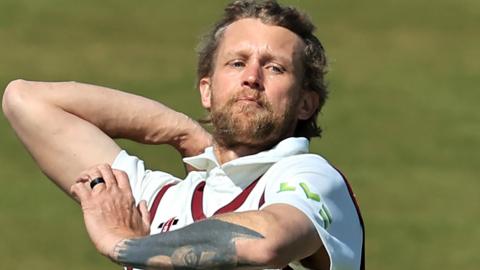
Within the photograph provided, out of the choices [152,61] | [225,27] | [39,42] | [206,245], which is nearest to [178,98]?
[152,61]

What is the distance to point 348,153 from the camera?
58.2 ft

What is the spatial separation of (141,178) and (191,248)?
128 centimetres

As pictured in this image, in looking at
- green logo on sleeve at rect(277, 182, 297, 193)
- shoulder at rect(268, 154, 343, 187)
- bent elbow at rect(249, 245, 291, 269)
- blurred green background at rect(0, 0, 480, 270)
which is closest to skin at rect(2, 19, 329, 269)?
bent elbow at rect(249, 245, 291, 269)

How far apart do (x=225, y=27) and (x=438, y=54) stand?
13475 millimetres

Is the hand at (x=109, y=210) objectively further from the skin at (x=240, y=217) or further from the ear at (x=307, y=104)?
the ear at (x=307, y=104)

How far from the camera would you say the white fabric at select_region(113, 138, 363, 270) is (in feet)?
19.0

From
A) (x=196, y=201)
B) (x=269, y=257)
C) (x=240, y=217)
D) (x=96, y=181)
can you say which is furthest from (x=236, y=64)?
(x=269, y=257)

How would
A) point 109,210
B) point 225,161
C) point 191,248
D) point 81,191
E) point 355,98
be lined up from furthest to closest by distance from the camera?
point 355,98 < point 225,161 < point 81,191 < point 109,210 < point 191,248

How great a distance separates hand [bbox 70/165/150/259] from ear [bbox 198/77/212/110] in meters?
0.74

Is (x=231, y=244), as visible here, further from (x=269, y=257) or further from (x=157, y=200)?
(x=157, y=200)

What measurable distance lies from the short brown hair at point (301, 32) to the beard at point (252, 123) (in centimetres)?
18

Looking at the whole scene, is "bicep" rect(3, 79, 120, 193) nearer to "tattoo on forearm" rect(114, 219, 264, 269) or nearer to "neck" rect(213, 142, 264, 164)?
"neck" rect(213, 142, 264, 164)

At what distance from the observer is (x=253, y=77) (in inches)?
249

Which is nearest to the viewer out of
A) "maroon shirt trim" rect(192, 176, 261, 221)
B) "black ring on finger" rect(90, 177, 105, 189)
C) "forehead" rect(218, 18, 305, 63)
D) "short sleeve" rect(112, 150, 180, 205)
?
"black ring on finger" rect(90, 177, 105, 189)
